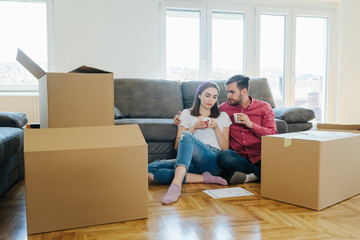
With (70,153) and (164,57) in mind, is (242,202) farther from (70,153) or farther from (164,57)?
(164,57)

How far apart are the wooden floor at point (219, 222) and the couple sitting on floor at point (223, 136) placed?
33cm

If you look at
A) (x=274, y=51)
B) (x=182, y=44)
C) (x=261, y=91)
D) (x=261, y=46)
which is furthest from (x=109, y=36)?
(x=274, y=51)

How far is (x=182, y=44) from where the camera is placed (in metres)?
4.64

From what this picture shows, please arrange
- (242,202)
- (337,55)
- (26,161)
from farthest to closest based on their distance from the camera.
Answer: (337,55) < (242,202) < (26,161)

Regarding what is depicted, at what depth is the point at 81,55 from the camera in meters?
4.27

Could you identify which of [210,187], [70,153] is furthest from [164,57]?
[70,153]

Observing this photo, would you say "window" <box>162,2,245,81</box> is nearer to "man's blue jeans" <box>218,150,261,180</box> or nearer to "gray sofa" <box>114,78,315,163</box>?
"gray sofa" <box>114,78,315,163</box>

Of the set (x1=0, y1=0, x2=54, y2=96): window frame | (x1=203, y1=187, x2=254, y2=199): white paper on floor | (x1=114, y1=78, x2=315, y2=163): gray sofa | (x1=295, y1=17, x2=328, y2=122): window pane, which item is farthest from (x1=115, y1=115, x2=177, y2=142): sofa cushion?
(x1=295, y1=17, x2=328, y2=122): window pane

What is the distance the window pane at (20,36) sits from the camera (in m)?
4.25

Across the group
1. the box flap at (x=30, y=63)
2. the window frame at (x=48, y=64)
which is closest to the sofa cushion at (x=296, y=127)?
the box flap at (x=30, y=63)

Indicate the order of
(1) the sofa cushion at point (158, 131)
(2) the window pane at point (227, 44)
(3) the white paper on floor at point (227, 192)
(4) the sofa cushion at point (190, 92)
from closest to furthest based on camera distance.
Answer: (3) the white paper on floor at point (227, 192) < (1) the sofa cushion at point (158, 131) < (4) the sofa cushion at point (190, 92) < (2) the window pane at point (227, 44)

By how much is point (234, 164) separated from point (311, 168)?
0.61 m

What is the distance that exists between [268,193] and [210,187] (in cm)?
41

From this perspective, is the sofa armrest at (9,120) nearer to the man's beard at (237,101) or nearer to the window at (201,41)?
the man's beard at (237,101)
